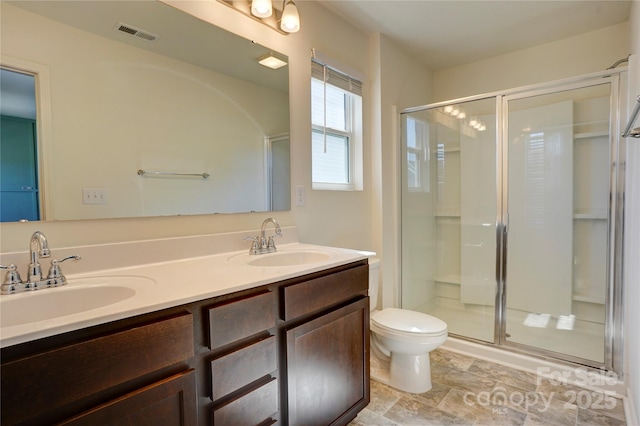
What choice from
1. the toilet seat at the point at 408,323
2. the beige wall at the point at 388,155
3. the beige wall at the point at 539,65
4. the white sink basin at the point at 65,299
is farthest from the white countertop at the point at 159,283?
the beige wall at the point at 539,65

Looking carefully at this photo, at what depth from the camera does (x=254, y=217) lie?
1813 millimetres

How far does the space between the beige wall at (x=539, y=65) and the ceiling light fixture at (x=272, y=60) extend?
2048mm

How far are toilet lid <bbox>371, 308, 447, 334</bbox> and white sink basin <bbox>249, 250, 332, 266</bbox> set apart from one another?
2.10ft

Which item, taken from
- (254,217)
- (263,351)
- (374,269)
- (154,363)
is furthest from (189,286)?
(374,269)

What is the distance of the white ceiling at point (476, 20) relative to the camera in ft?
7.13

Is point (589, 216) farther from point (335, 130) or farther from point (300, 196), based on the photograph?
point (300, 196)

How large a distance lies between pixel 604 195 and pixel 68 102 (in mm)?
3036

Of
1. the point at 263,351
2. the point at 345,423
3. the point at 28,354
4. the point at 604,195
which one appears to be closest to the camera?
the point at 28,354

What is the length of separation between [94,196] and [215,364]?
0.79 meters

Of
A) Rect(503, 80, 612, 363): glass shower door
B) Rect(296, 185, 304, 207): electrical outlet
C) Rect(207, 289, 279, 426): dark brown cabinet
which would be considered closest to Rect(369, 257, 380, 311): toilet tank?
Rect(296, 185, 304, 207): electrical outlet

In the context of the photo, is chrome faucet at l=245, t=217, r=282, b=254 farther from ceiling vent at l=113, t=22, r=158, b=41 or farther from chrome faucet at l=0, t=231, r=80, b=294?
ceiling vent at l=113, t=22, r=158, b=41

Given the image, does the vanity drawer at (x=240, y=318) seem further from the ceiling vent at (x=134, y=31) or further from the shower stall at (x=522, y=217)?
the shower stall at (x=522, y=217)

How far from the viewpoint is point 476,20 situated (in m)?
2.37

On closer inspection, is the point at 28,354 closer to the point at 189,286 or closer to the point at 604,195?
the point at 189,286
